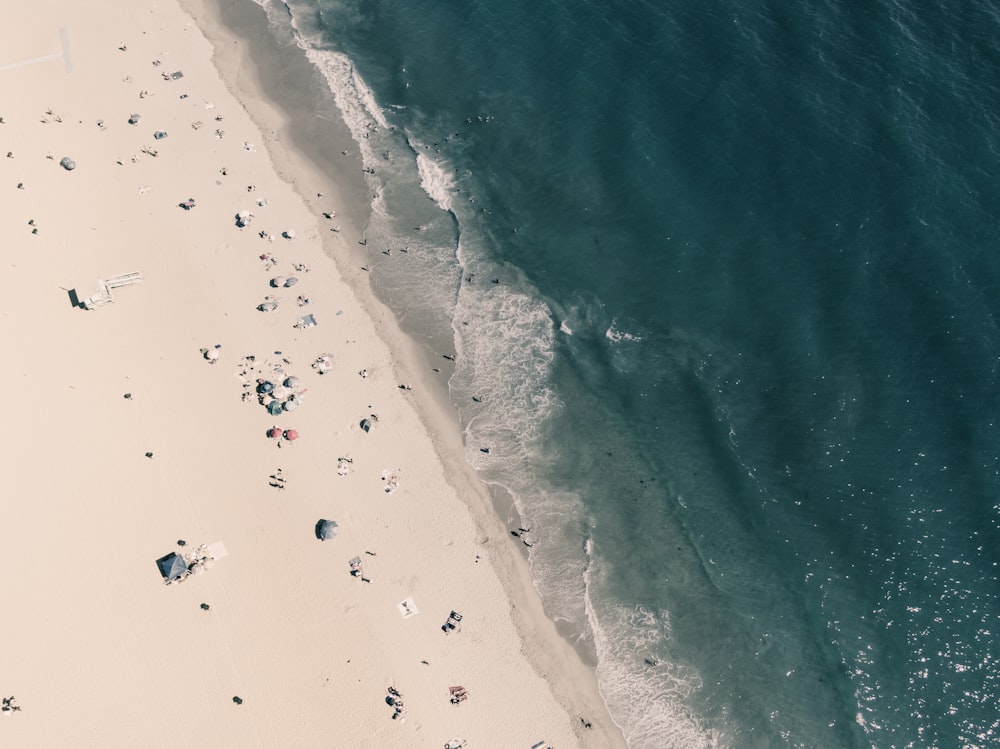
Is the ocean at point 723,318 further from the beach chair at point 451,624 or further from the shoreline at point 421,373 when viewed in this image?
the beach chair at point 451,624

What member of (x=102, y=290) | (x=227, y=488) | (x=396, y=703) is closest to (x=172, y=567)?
(x=227, y=488)

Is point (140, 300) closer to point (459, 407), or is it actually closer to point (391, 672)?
point (459, 407)

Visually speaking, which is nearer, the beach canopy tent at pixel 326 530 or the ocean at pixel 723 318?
the ocean at pixel 723 318

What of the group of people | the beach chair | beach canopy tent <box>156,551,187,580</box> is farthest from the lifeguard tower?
the group of people

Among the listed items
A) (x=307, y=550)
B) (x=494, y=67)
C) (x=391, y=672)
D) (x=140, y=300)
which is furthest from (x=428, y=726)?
(x=494, y=67)

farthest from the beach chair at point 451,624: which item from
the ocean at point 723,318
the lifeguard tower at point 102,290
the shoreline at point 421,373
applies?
the lifeguard tower at point 102,290

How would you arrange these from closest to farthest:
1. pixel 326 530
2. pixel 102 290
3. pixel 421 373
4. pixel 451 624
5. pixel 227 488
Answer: pixel 451 624 → pixel 326 530 → pixel 227 488 → pixel 421 373 → pixel 102 290

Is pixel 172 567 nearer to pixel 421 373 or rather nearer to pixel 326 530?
pixel 326 530

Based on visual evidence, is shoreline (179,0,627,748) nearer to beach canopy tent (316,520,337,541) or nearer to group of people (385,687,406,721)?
group of people (385,687,406,721)
